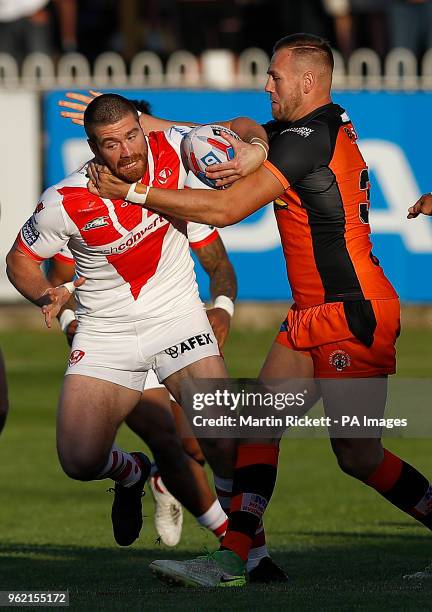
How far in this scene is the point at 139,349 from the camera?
29.5ft

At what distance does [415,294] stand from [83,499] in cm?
806

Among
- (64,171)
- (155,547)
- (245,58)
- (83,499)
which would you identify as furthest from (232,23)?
(155,547)

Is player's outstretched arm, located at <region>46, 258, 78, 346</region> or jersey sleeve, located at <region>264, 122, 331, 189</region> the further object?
player's outstretched arm, located at <region>46, 258, 78, 346</region>

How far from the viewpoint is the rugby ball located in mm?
8352

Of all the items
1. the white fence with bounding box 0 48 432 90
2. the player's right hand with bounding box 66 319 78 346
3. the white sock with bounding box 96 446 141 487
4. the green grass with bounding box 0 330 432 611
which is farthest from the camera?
the white fence with bounding box 0 48 432 90

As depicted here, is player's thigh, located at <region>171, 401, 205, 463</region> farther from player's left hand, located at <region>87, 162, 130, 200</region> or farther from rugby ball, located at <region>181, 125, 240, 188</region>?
player's left hand, located at <region>87, 162, 130, 200</region>

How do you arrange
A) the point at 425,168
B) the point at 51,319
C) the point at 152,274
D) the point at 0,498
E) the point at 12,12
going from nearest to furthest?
Result: 1. the point at 51,319
2. the point at 152,274
3. the point at 0,498
4. the point at 425,168
5. the point at 12,12

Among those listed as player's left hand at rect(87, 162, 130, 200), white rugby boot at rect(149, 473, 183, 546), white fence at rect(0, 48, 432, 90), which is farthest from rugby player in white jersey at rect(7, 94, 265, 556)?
white fence at rect(0, 48, 432, 90)

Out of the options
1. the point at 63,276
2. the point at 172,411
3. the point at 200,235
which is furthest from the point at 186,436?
the point at 200,235

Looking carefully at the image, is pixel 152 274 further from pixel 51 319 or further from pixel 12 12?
pixel 12 12

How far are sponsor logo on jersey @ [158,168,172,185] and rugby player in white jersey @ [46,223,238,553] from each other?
49cm

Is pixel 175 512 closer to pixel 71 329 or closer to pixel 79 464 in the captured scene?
pixel 71 329

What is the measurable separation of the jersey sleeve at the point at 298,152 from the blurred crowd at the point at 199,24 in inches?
566

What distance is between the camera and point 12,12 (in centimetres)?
2184
